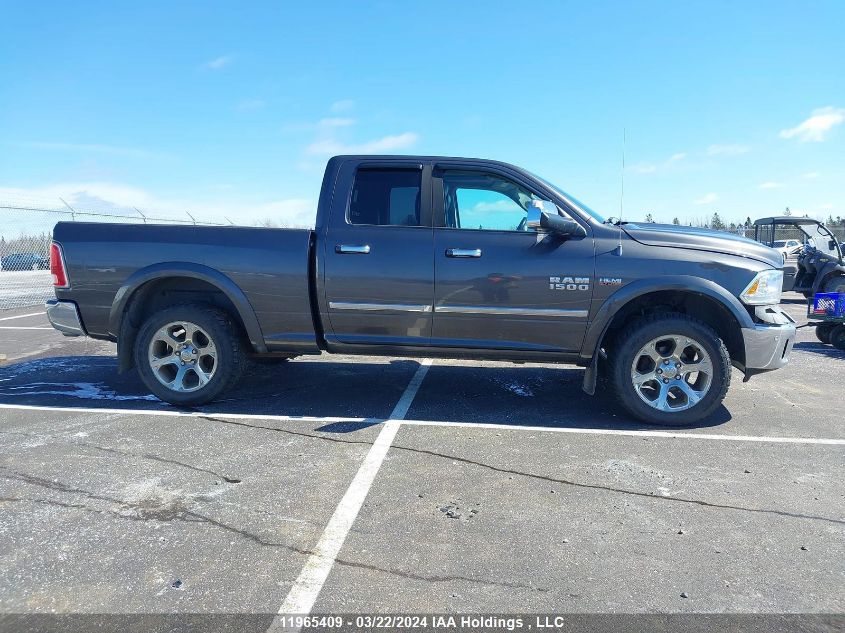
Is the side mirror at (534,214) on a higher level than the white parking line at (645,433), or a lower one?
higher

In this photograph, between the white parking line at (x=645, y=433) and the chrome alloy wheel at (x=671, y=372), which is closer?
the white parking line at (x=645, y=433)

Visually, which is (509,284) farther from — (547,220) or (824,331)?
(824,331)

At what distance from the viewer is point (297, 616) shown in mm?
2086

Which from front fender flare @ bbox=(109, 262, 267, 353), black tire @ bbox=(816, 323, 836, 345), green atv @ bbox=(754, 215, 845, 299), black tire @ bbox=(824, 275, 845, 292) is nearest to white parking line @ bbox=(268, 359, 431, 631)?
front fender flare @ bbox=(109, 262, 267, 353)

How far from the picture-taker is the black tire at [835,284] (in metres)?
10.9

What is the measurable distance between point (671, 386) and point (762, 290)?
103 centimetres

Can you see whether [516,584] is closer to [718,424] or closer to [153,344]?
[718,424]

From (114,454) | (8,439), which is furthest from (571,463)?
(8,439)

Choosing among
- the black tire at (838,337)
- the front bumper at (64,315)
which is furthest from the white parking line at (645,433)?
the black tire at (838,337)

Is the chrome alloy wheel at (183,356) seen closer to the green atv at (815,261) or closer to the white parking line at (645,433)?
the white parking line at (645,433)

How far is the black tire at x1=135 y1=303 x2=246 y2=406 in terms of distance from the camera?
4.62 metres

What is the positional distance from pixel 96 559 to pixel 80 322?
2.93 metres

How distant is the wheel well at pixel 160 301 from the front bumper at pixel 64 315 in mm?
386

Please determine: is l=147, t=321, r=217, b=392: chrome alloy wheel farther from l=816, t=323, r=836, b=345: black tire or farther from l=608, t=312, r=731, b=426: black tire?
l=816, t=323, r=836, b=345: black tire
